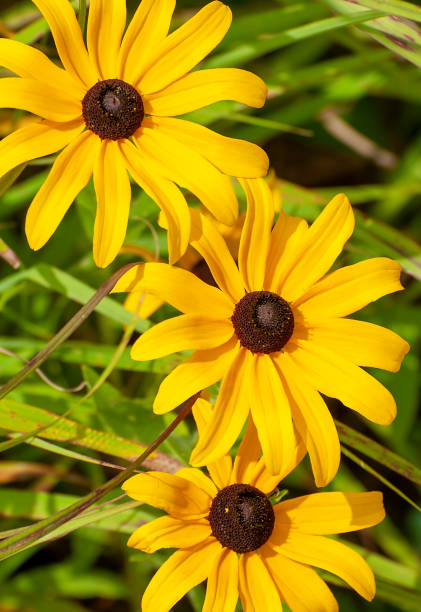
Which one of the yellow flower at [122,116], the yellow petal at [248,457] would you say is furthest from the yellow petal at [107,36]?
the yellow petal at [248,457]

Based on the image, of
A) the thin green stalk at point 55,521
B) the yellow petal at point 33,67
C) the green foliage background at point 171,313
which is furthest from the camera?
the green foliage background at point 171,313

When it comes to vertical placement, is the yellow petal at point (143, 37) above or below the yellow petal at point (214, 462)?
→ above

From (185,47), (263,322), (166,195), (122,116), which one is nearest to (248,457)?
(263,322)

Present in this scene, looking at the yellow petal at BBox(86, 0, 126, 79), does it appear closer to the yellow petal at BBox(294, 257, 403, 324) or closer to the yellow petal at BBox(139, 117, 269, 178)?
the yellow petal at BBox(139, 117, 269, 178)

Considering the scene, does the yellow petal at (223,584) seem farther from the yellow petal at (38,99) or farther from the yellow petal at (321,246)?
the yellow petal at (38,99)

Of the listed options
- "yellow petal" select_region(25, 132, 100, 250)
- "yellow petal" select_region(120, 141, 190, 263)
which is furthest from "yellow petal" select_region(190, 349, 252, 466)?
"yellow petal" select_region(25, 132, 100, 250)
